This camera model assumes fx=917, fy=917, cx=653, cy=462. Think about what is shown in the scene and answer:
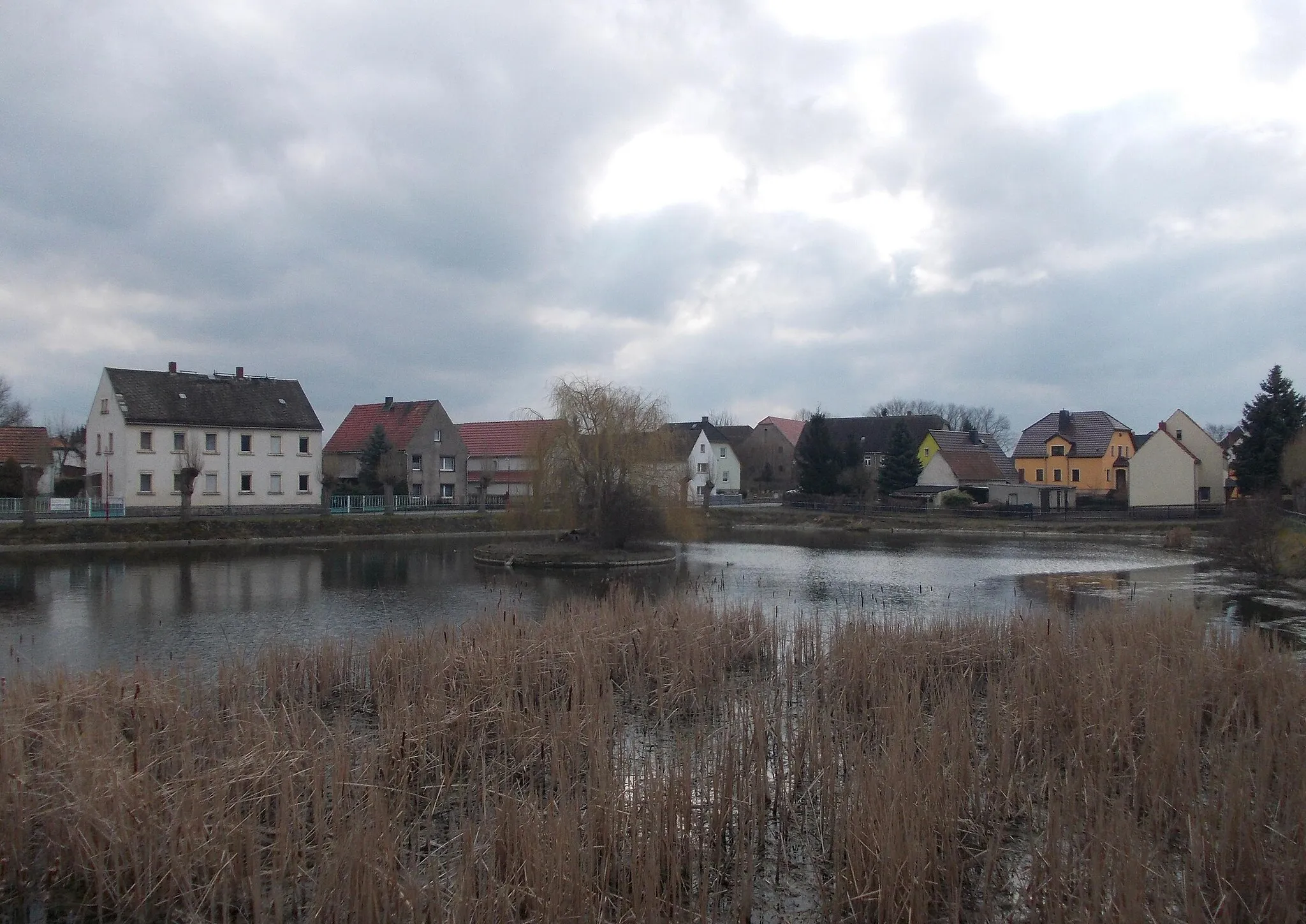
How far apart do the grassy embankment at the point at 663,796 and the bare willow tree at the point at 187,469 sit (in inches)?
1412

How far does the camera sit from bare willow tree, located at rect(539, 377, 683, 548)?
3650 cm

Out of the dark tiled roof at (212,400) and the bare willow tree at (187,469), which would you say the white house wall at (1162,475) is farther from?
the bare willow tree at (187,469)

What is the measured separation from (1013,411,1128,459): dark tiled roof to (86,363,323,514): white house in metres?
52.9

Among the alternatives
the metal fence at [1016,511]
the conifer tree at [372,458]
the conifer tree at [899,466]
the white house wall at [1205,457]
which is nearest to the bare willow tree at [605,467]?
the conifer tree at [372,458]

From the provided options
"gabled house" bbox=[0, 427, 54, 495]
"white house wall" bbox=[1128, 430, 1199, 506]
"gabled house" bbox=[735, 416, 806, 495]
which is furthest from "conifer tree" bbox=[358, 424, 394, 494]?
"white house wall" bbox=[1128, 430, 1199, 506]

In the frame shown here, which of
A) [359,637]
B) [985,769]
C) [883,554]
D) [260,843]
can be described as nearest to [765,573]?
[883,554]

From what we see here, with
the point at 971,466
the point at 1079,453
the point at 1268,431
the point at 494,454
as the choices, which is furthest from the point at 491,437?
the point at 1268,431

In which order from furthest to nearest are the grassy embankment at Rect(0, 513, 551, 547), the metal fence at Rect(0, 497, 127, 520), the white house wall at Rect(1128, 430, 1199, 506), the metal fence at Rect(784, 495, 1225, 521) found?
the white house wall at Rect(1128, 430, 1199, 506) < the metal fence at Rect(784, 495, 1225, 521) < the metal fence at Rect(0, 497, 127, 520) < the grassy embankment at Rect(0, 513, 551, 547)

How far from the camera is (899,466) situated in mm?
68625

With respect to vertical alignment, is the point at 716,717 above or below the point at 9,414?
below

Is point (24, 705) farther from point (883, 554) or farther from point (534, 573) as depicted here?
point (883, 554)

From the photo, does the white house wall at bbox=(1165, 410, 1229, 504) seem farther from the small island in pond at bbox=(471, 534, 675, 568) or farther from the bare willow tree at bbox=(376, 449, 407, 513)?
the bare willow tree at bbox=(376, 449, 407, 513)

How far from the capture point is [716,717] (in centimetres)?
1033

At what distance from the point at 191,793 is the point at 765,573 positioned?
2553 cm
